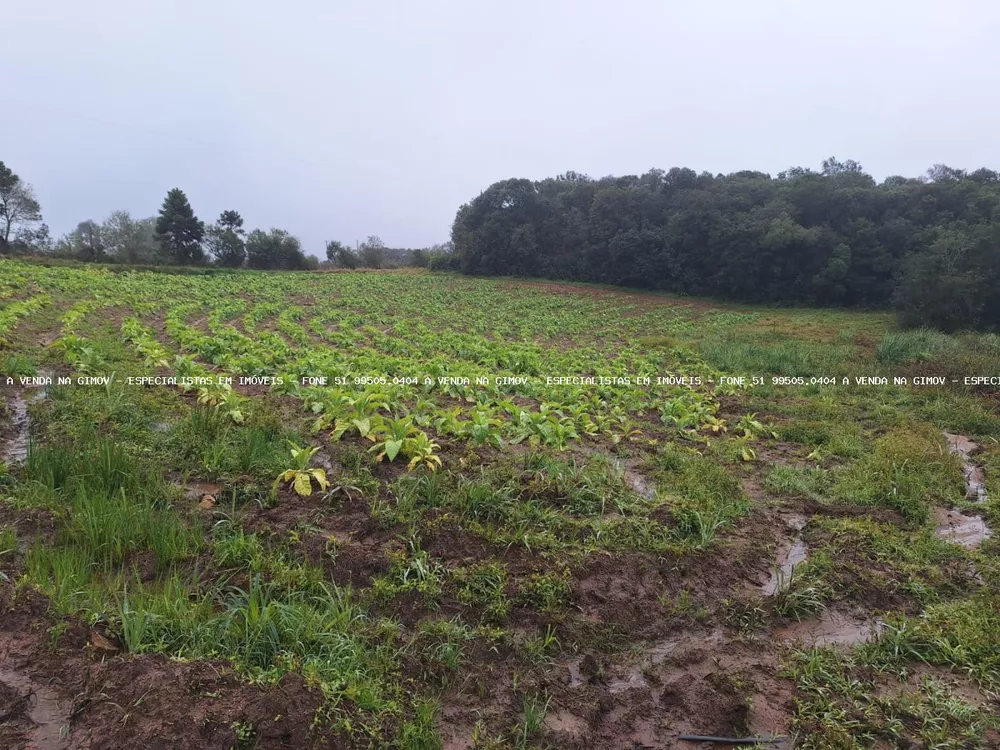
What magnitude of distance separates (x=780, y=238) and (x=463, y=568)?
125ft

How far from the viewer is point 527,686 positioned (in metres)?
3.10

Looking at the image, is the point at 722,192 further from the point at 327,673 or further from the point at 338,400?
the point at 327,673

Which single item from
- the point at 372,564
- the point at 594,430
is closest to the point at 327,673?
the point at 372,564

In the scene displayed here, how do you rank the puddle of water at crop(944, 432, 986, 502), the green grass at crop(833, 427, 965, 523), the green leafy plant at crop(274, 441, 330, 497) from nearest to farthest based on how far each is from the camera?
the green leafy plant at crop(274, 441, 330, 497), the green grass at crop(833, 427, 965, 523), the puddle of water at crop(944, 432, 986, 502)

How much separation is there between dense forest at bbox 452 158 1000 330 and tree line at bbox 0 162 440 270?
2139 cm

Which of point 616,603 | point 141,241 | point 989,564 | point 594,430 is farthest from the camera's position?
point 141,241

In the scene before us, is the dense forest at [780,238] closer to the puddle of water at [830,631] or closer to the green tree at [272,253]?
the green tree at [272,253]

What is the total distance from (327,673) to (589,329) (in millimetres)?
22303

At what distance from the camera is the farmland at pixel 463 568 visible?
9.11 feet

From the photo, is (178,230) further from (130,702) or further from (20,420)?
(130,702)

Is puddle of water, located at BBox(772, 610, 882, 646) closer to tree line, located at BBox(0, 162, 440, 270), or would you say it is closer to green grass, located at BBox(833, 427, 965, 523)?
green grass, located at BBox(833, 427, 965, 523)

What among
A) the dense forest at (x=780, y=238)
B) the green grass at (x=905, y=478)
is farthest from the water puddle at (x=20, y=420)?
the dense forest at (x=780, y=238)

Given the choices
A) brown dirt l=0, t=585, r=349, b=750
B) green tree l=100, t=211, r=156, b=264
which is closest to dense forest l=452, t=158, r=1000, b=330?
brown dirt l=0, t=585, r=349, b=750

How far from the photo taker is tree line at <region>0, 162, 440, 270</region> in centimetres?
4944
